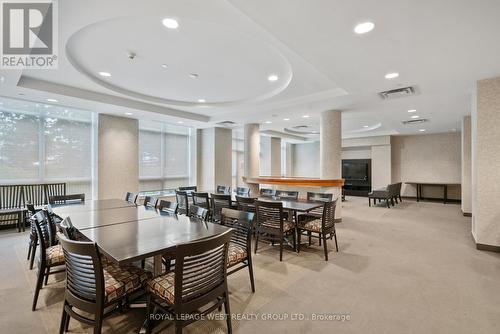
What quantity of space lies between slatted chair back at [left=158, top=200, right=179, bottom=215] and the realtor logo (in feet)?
7.93

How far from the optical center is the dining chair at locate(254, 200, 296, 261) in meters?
3.49

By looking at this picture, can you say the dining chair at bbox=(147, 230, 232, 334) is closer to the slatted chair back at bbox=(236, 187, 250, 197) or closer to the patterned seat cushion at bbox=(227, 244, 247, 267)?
the patterned seat cushion at bbox=(227, 244, 247, 267)

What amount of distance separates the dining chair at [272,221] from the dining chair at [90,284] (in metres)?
2.01

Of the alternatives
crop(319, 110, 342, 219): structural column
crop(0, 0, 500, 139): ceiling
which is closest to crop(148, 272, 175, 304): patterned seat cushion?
crop(0, 0, 500, 139): ceiling

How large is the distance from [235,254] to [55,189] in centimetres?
533

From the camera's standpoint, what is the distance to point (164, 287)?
5.84ft

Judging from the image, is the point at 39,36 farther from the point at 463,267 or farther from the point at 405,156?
the point at 405,156

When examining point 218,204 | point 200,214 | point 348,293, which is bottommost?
point 348,293

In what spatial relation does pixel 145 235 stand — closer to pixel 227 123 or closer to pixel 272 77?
pixel 272 77

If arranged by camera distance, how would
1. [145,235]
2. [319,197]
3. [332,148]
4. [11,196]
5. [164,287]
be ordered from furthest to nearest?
[332,148] → [11,196] → [319,197] → [145,235] → [164,287]

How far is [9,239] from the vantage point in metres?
4.39

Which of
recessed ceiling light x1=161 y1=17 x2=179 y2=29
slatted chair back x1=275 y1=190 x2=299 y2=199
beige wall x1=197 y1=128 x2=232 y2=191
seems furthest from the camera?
beige wall x1=197 y1=128 x2=232 y2=191

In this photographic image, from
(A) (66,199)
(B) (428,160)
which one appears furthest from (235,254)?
(B) (428,160)

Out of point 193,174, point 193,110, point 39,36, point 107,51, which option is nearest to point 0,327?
point 39,36
